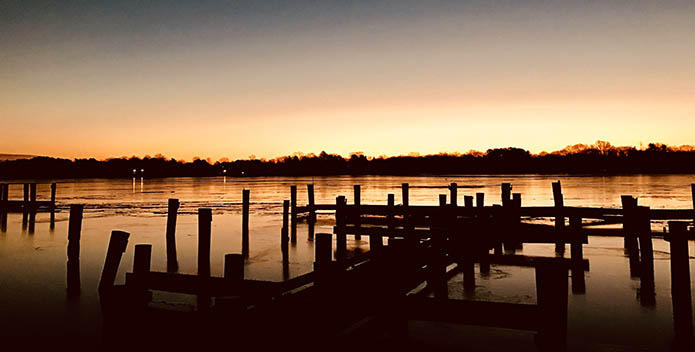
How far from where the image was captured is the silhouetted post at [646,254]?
10.2 metres

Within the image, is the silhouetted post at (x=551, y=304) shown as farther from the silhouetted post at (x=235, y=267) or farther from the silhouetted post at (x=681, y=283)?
the silhouetted post at (x=681, y=283)

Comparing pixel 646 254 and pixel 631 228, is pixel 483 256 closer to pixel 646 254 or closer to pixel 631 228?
pixel 646 254

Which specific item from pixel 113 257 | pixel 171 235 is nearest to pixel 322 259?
pixel 113 257

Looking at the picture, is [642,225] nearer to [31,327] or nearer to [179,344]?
[179,344]

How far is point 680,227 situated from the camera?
7.45 metres

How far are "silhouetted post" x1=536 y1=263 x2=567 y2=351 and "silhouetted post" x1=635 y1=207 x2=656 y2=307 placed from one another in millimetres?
7098

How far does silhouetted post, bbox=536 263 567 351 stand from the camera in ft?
14.5

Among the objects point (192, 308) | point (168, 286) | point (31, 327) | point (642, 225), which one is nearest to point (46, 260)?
point (31, 327)

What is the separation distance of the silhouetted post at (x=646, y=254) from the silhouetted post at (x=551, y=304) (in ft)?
23.3

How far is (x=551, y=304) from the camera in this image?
4.45 m

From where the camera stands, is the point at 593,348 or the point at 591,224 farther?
the point at 591,224

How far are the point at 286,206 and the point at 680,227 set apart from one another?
16.3 m

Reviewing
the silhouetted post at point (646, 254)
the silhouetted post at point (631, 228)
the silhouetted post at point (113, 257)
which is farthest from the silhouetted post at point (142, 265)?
the silhouetted post at point (631, 228)

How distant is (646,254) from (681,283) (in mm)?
3030
